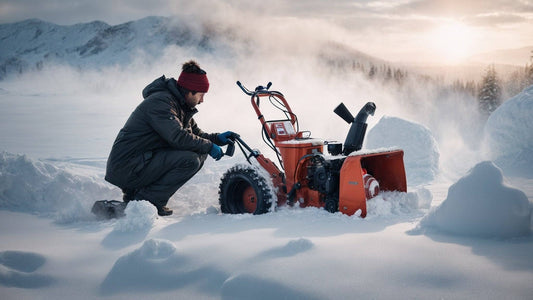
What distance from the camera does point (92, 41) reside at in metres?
86.7

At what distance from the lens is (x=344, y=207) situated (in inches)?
147

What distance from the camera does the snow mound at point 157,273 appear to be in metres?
2.20

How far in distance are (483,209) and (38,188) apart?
4329 mm

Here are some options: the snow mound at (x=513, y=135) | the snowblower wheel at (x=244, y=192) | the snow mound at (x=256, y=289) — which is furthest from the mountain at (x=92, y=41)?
the snow mound at (x=256, y=289)

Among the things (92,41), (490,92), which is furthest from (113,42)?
(490,92)

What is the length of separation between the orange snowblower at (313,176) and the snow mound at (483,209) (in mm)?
795

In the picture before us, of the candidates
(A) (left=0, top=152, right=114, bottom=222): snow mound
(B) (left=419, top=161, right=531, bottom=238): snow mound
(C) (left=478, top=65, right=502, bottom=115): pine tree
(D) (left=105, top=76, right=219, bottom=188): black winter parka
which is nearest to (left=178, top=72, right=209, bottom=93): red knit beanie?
(D) (left=105, top=76, right=219, bottom=188): black winter parka

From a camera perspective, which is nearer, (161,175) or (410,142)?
(161,175)

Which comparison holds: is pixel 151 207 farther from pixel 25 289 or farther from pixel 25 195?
pixel 25 195

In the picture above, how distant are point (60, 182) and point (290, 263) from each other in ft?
11.2

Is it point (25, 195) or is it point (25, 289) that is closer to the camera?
point (25, 289)

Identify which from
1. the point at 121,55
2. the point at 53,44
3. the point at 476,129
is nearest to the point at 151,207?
the point at 476,129

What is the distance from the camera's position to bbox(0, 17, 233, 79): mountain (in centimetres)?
7275

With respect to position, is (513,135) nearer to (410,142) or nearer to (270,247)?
(410,142)
